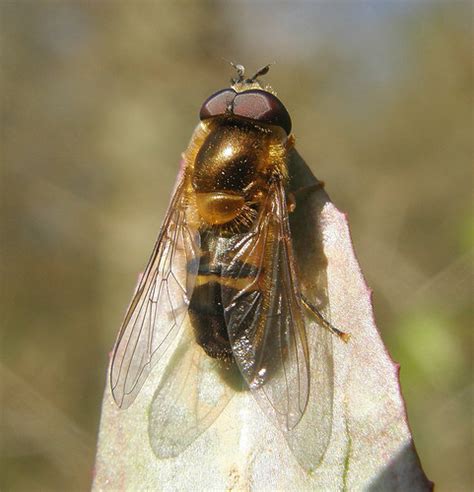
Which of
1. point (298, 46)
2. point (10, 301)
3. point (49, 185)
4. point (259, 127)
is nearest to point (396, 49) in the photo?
point (298, 46)

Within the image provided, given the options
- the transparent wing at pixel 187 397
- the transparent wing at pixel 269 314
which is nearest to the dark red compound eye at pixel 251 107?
the transparent wing at pixel 269 314

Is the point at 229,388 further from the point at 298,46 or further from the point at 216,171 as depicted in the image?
the point at 298,46

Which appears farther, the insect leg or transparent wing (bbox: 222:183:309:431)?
transparent wing (bbox: 222:183:309:431)

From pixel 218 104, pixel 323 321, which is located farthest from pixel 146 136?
pixel 323 321

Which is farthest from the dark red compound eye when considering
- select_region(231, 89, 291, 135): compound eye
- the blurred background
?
the blurred background

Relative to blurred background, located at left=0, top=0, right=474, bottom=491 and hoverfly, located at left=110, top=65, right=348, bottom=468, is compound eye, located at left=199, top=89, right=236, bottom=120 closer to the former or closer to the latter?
hoverfly, located at left=110, top=65, right=348, bottom=468

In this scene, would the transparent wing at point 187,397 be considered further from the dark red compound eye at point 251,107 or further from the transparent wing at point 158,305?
the dark red compound eye at point 251,107
